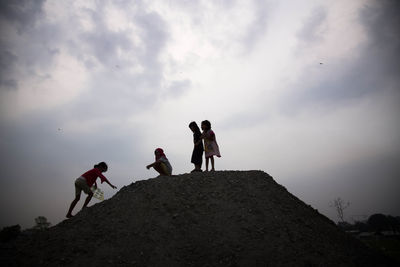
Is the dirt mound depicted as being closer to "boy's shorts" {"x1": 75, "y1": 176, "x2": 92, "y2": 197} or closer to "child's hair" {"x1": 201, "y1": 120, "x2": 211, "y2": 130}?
"boy's shorts" {"x1": 75, "y1": 176, "x2": 92, "y2": 197}

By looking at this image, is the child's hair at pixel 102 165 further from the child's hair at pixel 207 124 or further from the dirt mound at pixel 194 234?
the child's hair at pixel 207 124

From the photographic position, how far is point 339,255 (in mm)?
5191

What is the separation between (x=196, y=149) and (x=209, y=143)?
562 millimetres

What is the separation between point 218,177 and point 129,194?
2.87 metres

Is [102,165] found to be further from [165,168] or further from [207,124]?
[207,124]

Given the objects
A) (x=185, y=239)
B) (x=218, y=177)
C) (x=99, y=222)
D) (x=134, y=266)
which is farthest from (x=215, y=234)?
(x=99, y=222)

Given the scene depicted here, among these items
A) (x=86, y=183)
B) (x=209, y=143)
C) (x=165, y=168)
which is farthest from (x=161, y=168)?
(x=86, y=183)

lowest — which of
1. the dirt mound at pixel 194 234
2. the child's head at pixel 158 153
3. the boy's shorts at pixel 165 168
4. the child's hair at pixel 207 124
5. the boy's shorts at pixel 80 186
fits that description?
the dirt mound at pixel 194 234

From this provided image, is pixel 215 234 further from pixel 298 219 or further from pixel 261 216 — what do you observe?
pixel 298 219

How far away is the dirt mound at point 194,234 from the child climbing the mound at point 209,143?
1.03m

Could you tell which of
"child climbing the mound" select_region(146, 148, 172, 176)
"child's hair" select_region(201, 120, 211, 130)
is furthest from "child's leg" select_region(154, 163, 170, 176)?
"child's hair" select_region(201, 120, 211, 130)

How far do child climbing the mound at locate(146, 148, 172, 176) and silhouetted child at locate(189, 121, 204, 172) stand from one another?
3.14ft

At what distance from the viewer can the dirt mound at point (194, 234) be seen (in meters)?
4.75

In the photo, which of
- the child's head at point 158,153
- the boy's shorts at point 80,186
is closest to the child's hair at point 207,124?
the child's head at point 158,153
